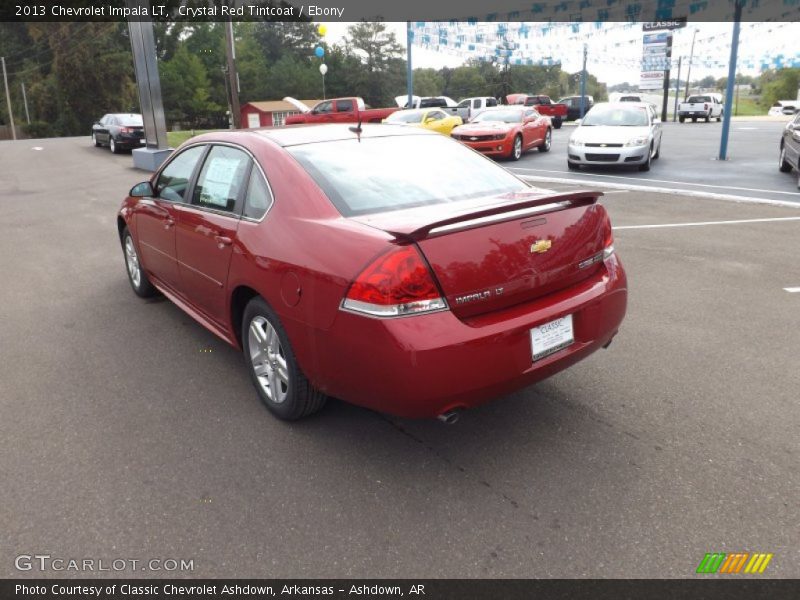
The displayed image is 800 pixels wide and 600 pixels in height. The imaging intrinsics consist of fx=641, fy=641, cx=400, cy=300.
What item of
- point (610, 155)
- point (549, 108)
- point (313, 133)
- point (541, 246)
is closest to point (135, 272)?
point (313, 133)

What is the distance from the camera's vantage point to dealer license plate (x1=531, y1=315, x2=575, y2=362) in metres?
3.03

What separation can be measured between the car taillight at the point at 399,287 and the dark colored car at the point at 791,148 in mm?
11990

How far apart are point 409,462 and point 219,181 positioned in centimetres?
217

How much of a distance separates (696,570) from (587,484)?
0.62 m

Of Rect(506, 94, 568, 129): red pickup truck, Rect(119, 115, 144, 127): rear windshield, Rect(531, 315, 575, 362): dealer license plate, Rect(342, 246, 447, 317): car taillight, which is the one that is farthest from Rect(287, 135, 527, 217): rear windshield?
Rect(506, 94, 568, 129): red pickup truck

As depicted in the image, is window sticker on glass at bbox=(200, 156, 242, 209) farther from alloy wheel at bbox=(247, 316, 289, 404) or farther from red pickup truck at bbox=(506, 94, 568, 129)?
red pickup truck at bbox=(506, 94, 568, 129)

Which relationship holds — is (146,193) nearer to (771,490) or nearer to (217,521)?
(217,521)

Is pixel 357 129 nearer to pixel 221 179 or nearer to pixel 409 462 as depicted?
pixel 221 179

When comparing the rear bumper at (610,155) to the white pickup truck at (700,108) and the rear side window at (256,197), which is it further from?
the white pickup truck at (700,108)

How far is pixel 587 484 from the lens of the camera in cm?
300

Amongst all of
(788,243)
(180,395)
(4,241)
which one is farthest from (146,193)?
(788,243)

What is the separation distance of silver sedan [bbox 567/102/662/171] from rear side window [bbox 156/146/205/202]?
11792mm

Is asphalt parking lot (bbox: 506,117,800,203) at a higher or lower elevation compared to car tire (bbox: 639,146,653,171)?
lower

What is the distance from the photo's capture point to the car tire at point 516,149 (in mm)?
18250
